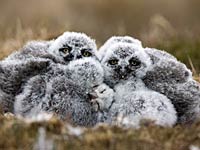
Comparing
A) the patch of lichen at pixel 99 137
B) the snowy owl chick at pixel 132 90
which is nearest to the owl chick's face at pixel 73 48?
the snowy owl chick at pixel 132 90

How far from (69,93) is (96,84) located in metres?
0.26

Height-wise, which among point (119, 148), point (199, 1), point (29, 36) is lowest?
point (119, 148)

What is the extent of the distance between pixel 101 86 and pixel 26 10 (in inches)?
535

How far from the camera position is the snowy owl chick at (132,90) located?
834 cm

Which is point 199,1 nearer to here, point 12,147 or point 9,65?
point 9,65

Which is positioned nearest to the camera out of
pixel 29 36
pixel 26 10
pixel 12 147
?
pixel 12 147

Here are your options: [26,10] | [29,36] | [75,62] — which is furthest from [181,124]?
[26,10]

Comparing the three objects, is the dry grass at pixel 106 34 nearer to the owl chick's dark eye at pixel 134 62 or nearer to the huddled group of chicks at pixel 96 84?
the huddled group of chicks at pixel 96 84

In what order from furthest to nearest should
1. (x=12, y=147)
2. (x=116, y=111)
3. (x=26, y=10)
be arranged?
(x=26, y=10) → (x=116, y=111) → (x=12, y=147)

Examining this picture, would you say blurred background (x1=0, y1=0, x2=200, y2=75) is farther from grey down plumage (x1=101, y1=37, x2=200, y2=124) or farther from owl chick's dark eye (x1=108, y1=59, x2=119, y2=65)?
grey down plumage (x1=101, y1=37, x2=200, y2=124)

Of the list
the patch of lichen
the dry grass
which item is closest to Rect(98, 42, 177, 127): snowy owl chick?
the dry grass

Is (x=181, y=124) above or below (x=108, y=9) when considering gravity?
below

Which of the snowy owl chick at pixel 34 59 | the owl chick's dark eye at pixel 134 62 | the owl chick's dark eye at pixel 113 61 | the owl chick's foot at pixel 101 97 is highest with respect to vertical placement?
the snowy owl chick at pixel 34 59

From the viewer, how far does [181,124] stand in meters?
8.62
